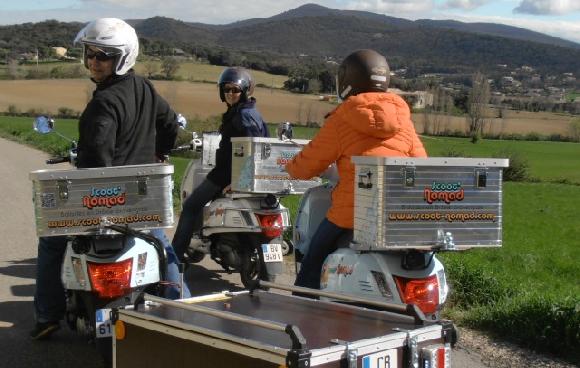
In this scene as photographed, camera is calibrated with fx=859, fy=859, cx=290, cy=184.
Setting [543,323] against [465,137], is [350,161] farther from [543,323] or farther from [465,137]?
[465,137]

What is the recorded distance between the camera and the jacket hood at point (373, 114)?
4684 millimetres

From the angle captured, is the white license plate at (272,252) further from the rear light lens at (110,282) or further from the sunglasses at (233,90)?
the rear light lens at (110,282)

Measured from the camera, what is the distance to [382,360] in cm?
352

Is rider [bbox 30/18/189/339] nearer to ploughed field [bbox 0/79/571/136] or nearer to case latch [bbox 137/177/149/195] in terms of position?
case latch [bbox 137/177/149/195]

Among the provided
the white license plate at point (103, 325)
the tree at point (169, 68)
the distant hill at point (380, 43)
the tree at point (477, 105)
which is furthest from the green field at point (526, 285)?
the distant hill at point (380, 43)

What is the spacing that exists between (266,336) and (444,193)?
1.38 meters

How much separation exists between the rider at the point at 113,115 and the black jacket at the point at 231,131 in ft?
5.80

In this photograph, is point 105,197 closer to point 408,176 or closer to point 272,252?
point 408,176

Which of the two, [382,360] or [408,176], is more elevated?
[408,176]

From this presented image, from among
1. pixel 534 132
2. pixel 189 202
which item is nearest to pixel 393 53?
pixel 534 132

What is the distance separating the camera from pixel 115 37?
5.33 metres

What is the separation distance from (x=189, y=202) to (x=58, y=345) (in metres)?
2.19

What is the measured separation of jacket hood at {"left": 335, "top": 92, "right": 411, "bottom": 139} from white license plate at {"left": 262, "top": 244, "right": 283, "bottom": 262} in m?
2.77

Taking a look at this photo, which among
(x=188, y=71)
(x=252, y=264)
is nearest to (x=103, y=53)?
(x=252, y=264)
